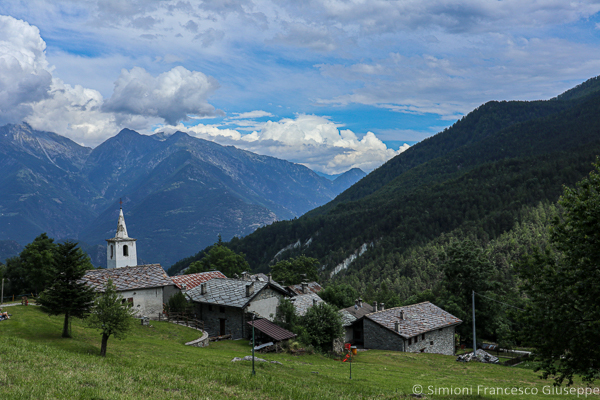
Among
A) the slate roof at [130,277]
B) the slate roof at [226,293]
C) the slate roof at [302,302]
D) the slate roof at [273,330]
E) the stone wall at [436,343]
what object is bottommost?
the stone wall at [436,343]

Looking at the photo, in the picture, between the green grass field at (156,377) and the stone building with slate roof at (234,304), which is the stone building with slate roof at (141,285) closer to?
the stone building with slate roof at (234,304)

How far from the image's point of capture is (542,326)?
18.6 metres

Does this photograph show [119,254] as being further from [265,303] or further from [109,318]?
[109,318]

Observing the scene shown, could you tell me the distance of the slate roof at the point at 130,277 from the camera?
153 ft

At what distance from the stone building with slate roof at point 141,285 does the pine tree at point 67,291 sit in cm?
1592

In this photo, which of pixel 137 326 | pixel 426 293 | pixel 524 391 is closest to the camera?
pixel 524 391

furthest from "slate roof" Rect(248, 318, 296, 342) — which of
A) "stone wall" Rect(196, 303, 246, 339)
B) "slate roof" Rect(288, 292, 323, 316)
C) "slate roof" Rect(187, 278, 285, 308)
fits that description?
"slate roof" Rect(288, 292, 323, 316)

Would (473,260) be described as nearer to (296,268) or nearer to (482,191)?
(296,268)

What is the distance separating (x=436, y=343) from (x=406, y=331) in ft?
21.1

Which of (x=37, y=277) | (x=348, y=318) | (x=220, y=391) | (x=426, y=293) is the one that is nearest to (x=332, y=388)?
(x=220, y=391)

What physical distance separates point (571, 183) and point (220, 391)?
592 ft

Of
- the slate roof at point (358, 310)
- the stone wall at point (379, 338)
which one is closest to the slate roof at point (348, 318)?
the slate roof at point (358, 310)

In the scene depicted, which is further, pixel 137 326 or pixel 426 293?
pixel 426 293

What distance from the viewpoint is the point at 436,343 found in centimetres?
5106
